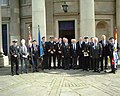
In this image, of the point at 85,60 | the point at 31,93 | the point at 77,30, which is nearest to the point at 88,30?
the point at 77,30

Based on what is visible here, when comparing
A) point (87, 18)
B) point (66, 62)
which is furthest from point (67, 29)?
point (66, 62)

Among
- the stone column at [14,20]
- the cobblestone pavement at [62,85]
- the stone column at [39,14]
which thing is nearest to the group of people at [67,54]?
the cobblestone pavement at [62,85]

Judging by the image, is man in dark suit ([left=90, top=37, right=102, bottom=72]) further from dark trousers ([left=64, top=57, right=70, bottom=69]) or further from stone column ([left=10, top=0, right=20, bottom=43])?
stone column ([left=10, top=0, right=20, bottom=43])

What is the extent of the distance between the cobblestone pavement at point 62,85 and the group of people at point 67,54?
0.96m

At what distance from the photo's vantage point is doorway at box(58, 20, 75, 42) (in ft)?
68.9

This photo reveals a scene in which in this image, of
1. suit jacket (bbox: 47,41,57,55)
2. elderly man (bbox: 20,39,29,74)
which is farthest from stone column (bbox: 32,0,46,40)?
elderly man (bbox: 20,39,29,74)

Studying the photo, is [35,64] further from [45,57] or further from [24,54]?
[24,54]

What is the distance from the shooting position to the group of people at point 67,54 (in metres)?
13.5

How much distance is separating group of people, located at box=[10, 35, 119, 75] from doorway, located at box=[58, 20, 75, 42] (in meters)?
6.10

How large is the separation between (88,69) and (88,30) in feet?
14.1

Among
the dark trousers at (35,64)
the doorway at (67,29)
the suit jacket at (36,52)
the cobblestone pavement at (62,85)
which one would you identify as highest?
the doorway at (67,29)

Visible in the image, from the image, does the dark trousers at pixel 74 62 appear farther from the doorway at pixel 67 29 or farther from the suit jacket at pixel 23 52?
the doorway at pixel 67 29

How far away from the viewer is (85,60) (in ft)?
47.0

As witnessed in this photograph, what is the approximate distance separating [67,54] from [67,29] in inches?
275
